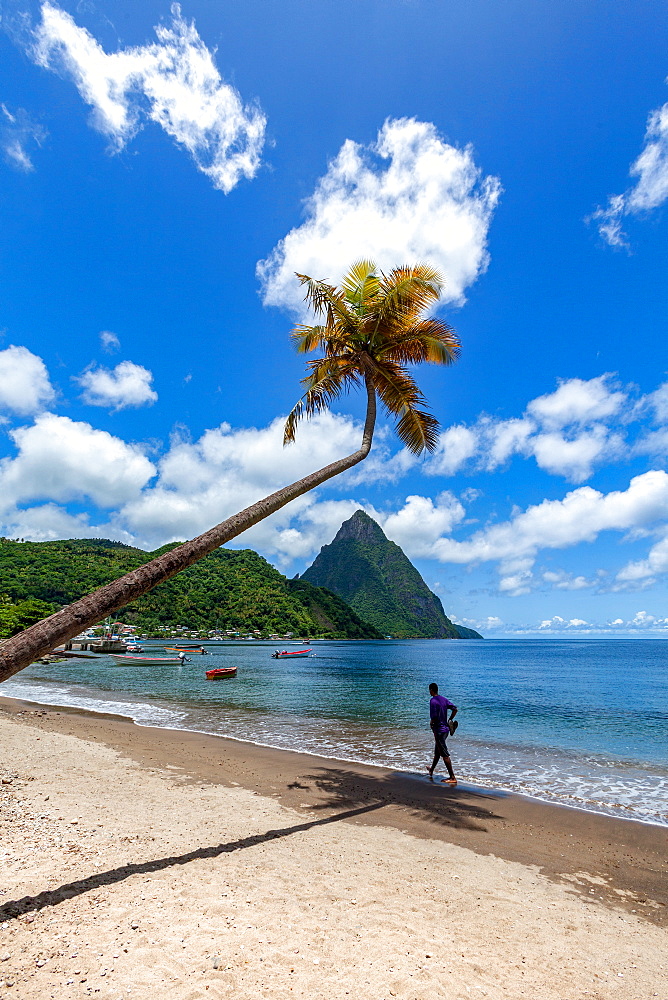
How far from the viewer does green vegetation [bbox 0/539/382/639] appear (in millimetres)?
95312

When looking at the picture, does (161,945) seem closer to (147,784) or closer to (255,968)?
(255,968)

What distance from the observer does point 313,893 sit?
526 cm

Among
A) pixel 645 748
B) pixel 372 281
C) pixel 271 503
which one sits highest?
pixel 372 281

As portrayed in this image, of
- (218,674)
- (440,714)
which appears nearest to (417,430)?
(440,714)

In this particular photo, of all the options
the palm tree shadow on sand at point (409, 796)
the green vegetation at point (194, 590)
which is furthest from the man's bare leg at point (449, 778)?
the green vegetation at point (194, 590)

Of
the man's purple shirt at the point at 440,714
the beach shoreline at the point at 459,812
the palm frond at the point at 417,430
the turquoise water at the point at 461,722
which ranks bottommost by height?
the turquoise water at the point at 461,722

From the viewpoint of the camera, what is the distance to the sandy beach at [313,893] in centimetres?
385

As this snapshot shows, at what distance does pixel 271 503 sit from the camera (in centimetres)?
756

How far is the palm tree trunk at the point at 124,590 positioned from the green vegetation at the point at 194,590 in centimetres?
8991

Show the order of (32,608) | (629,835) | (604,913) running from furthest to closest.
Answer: (32,608) < (629,835) < (604,913)

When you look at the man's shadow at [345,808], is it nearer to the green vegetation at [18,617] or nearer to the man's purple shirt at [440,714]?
the man's purple shirt at [440,714]

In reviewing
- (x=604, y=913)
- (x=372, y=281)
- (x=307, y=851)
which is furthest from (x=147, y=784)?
(x=372, y=281)

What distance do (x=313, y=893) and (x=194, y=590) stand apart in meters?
140

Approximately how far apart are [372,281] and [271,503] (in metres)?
6.15
